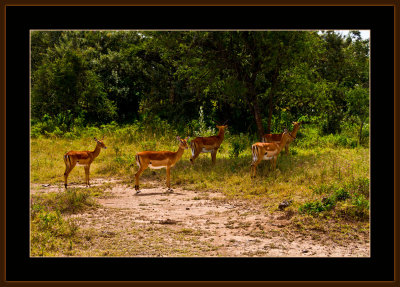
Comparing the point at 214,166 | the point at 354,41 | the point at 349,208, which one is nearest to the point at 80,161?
the point at 214,166

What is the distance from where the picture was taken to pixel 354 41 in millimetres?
24953

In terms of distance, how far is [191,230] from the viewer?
8625 millimetres

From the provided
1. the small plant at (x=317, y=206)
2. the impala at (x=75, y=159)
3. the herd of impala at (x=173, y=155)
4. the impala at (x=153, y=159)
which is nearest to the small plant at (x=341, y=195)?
the small plant at (x=317, y=206)

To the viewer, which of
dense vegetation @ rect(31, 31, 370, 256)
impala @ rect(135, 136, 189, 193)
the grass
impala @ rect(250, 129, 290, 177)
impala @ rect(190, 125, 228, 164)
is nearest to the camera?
the grass

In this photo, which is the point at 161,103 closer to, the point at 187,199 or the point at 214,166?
the point at 214,166

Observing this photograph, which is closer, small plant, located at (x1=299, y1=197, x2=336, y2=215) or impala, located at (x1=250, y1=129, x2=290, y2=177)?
small plant, located at (x1=299, y1=197, x2=336, y2=215)

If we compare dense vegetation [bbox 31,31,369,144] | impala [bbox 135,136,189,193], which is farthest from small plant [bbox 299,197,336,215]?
dense vegetation [bbox 31,31,369,144]

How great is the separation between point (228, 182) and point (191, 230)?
4.45 metres

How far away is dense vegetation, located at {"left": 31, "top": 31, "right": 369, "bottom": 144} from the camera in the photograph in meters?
16.2

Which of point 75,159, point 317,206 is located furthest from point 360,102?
point 75,159

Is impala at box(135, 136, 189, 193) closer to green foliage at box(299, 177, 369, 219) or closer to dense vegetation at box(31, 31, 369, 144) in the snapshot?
green foliage at box(299, 177, 369, 219)

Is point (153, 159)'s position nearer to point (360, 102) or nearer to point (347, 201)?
point (347, 201)

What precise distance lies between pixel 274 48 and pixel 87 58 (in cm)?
1551

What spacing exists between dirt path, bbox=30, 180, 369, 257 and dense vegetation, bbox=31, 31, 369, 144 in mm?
6425
